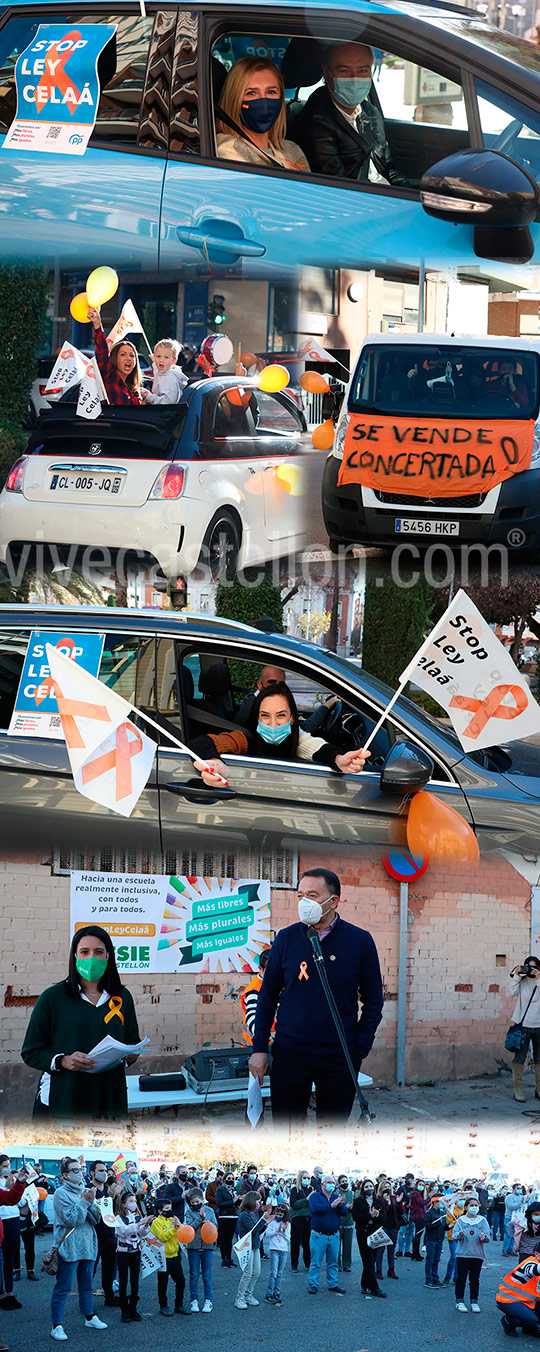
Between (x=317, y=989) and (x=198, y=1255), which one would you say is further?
(x=198, y=1255)

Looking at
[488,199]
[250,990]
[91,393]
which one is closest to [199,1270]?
[250,990]

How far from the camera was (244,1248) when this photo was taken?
12.9 ft

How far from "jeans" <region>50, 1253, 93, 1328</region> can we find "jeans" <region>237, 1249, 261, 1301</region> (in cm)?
46

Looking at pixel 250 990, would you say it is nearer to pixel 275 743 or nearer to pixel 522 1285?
pixel 275 743

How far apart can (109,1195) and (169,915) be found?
0.91 metres

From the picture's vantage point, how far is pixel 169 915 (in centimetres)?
353

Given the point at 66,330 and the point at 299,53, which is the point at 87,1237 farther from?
the point at 299,53

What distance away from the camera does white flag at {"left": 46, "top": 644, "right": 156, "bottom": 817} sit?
11.1ft

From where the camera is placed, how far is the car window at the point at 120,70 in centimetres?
369

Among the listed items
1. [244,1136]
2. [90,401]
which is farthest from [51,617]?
[244,1136]

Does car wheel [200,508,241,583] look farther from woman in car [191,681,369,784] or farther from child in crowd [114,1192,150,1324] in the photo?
child in crowd [114,1192,150,1324]

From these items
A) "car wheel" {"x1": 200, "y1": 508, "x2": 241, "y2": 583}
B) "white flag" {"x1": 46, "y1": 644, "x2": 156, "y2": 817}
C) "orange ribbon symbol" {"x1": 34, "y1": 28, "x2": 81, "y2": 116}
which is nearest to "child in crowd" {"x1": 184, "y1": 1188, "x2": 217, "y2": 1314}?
"white flag" {"x1": 46, "y1": 644, "x2": 156, "y2": 817}

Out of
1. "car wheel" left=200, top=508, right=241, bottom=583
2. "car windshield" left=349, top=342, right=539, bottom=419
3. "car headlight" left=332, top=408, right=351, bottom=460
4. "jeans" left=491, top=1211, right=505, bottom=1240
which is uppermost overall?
"car windshield" left=349, top=342, right=539, bottom=419

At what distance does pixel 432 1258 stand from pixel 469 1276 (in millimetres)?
144
